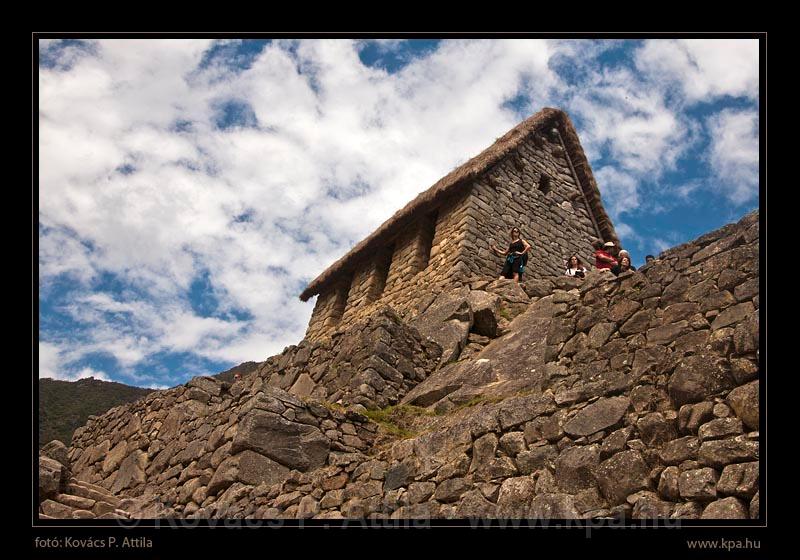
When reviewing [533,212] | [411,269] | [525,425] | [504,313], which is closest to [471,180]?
[533,212]

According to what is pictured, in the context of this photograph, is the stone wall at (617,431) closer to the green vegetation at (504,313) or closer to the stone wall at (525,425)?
the stone wall at (525,425)

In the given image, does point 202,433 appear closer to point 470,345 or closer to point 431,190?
point 470,345

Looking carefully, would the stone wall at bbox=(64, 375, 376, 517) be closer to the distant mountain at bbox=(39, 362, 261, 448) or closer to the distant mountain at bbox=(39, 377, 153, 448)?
the distant mountain at bbox=(39, 362, 261, 448)

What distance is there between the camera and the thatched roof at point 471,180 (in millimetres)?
13711

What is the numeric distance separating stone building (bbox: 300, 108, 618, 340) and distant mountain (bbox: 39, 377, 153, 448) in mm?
9867

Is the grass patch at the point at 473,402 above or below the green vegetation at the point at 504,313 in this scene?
below

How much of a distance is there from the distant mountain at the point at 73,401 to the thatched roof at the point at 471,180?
952cm

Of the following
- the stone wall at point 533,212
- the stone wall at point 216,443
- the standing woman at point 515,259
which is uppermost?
the stone wall at point 533,212

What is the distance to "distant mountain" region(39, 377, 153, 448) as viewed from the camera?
21.5 meters

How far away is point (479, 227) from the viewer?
12992mm

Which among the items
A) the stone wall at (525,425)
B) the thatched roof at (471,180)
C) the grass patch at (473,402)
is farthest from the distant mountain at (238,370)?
the grass patch at (473,402)

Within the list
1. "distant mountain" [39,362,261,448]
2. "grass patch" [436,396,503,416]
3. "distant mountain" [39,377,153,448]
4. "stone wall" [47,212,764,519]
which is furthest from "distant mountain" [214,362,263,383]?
"grass patch" [436,396,503,416]

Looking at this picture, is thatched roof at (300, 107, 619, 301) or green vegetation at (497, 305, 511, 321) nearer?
green vegetation at (497, 305, 511, 321)
